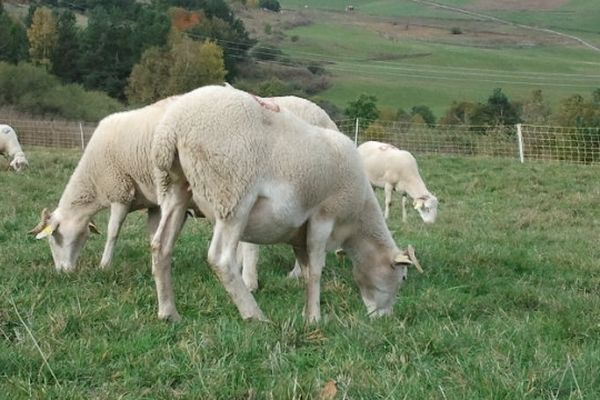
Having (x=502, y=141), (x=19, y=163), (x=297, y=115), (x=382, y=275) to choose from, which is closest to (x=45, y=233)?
(x=297, y=115)

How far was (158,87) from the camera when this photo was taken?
188 ft

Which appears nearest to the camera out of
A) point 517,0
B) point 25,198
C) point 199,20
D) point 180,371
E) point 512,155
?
point 180,371

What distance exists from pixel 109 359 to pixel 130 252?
12.9 ft

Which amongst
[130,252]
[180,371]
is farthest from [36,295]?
[130,252]

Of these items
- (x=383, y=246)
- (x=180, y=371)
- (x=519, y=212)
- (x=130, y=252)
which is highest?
(x=180, y=371)

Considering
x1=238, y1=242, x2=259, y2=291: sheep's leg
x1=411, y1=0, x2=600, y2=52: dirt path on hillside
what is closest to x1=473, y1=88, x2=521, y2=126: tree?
x1=238, y1=242, x2=259, y2=291: sheep's leg

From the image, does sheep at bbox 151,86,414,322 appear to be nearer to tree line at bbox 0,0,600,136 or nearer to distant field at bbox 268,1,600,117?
tree line at bbox 0,0,600,136

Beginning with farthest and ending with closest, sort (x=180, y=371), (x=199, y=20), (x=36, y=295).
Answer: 1. (x=199, y=20)
2. (x=36, y=295)
3. (x=180, y=371)

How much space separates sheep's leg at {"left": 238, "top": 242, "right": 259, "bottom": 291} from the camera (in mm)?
6542

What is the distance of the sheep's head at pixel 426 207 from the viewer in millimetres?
13153

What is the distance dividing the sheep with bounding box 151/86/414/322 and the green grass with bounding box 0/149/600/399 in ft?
1.10

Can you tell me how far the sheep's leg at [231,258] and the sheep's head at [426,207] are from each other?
8067 mm

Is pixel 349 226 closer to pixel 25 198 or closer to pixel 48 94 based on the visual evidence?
pixel 25 198

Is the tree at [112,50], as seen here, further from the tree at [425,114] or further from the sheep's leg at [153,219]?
the sheep's leg at [153,219]
